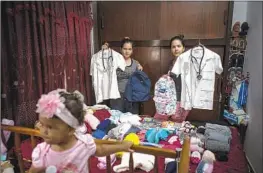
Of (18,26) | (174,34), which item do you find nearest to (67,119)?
(18,26)

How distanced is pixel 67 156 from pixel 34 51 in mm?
269

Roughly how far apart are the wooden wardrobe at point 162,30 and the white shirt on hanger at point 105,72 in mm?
48

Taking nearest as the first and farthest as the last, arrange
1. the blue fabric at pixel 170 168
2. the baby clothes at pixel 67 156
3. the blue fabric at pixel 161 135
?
the baby clothes at pixel 67 156, the blue fabric at pixel 170 168, the blue fabric at pixel 161 135

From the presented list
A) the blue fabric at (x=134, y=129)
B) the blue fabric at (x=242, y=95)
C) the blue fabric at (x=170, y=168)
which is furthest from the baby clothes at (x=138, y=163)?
the blue fabric at (x=242, y=95)

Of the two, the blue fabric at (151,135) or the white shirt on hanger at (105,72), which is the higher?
the white shirt on hanger at (105,72)

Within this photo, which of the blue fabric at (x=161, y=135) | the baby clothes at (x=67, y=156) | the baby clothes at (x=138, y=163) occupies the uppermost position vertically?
the baby clothes at (x=67, y=156)

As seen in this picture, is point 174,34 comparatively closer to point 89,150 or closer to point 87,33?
point 87,33

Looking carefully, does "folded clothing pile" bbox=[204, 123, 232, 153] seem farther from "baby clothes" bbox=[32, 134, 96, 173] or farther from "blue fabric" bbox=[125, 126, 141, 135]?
"baby clothes" bbox=[32, 134, 96, 173]

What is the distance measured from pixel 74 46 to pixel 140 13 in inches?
9.8

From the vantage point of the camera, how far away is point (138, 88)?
0.87 metres

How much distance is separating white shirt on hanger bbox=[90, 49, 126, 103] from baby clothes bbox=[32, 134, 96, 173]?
29cm

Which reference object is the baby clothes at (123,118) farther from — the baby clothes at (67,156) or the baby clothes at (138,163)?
the baby clothes at (67,156)

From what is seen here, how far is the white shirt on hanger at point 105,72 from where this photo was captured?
2.48ft

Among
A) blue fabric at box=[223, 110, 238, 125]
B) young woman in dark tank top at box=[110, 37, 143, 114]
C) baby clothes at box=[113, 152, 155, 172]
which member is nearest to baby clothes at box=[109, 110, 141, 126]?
young woman in dark tank top at box=[110, 37, 143, 114]
